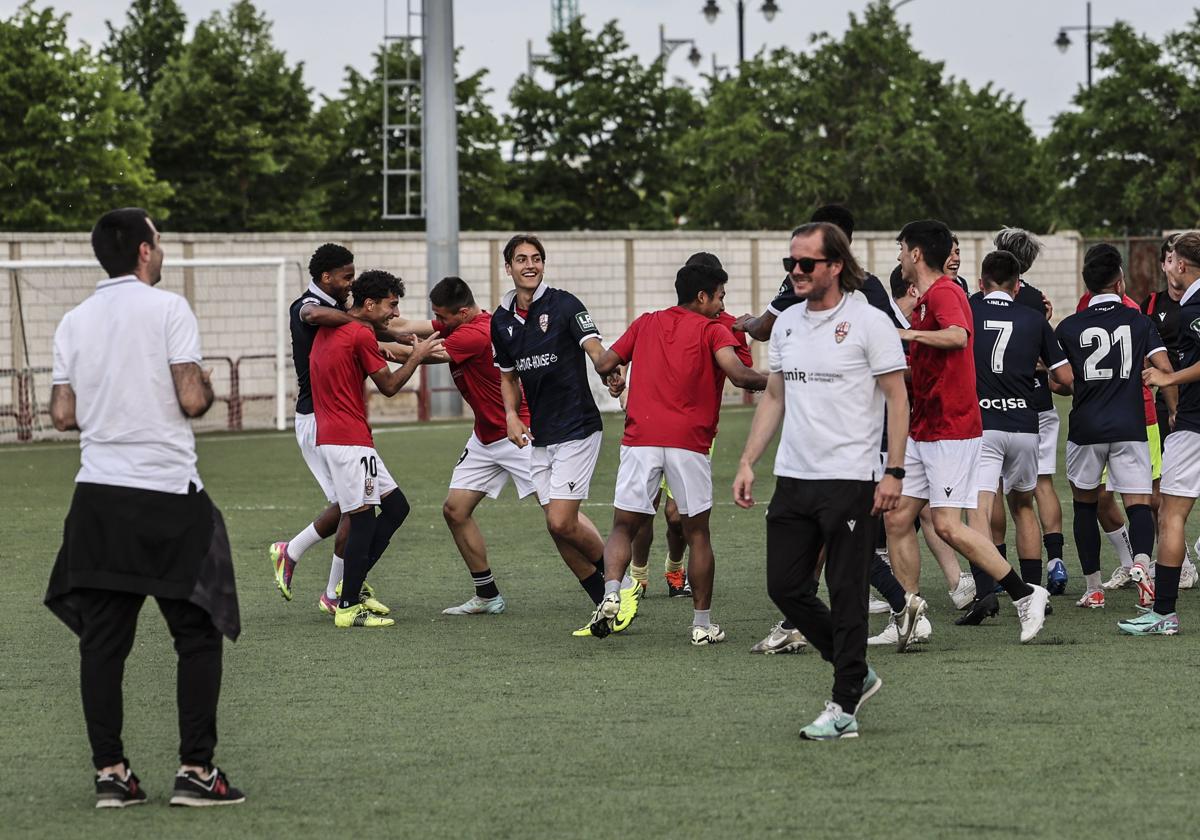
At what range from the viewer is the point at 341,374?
9.54m

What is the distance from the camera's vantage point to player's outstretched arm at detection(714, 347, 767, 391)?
27.0 feet

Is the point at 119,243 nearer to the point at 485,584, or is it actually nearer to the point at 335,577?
the point at 335,577

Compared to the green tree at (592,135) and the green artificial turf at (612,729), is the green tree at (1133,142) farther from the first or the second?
the green artificial turf at (612,729)

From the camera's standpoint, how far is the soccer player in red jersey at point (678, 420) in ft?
28.3

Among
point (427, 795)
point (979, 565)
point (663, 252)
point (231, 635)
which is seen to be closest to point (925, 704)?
point (979, 565)

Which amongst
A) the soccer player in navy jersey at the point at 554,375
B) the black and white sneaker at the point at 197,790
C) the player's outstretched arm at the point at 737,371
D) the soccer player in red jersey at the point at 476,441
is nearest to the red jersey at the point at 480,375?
the soccer player in red jersey at the point at 476,441

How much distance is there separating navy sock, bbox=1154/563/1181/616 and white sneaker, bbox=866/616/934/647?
1103mm

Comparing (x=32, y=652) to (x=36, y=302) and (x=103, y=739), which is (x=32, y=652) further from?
(x=36, y=302)

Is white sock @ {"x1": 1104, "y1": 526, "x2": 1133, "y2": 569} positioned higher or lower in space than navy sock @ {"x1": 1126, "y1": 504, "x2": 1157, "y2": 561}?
lower

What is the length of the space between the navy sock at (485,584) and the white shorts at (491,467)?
0.43 meters

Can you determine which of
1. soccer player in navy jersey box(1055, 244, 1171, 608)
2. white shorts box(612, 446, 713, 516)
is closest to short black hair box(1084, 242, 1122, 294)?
soccer player in navy jersey box(1055, 244, 1171, 608)

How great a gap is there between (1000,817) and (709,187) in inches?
1714

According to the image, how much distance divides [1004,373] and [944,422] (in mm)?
996

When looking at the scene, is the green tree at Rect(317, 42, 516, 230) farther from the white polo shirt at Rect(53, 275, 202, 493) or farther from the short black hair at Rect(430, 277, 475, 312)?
the white polo shirt at Rect(53, 275, 202, 493)
